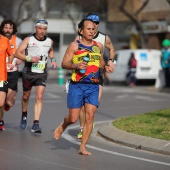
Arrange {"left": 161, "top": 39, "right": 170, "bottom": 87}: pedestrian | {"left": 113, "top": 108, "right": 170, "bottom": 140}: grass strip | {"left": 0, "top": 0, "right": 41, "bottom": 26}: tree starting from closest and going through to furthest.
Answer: {"left": 113, "top": 108, "right": 170, "bottom": 140}: grass strip < {"left": 161, "top": 39, "right": 170, "bottom": 87}: pedestrian < {"left": 0, "top": 0, "right": 41, "bottom": 26}: tree

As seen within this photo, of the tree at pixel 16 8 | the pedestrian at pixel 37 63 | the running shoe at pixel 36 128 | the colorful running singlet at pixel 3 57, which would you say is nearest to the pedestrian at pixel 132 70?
the pedestrian at pixel 37 63

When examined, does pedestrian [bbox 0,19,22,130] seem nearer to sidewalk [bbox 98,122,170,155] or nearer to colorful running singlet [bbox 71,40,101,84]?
sidewalk [bbox 98,122,170,155]

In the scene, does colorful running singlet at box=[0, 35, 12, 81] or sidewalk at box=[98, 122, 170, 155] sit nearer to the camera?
sidewalk at box=[98, 122, 170, 155]

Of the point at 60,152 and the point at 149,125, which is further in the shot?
the point at 149,125

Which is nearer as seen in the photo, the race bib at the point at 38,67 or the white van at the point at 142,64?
the race bib at the point at 38,67

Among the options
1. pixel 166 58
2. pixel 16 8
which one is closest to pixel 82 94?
pixel 166 58

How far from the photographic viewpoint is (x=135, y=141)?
11.9 metres

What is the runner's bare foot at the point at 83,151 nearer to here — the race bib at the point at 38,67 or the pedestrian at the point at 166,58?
the race bib at the point at 38,67

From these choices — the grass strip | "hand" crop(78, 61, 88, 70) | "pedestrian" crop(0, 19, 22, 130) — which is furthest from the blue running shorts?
"pedestrian" crop(0, 19, 22, 130)

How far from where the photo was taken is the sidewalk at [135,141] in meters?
11.2

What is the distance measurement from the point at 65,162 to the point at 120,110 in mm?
9895

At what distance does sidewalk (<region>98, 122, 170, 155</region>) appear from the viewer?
36.6 ft

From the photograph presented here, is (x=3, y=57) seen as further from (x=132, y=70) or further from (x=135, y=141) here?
(x=132, y=70)

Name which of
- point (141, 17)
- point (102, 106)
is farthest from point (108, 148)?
point (141, 17)
